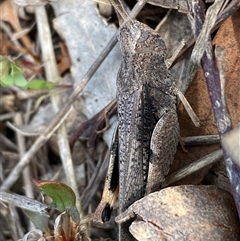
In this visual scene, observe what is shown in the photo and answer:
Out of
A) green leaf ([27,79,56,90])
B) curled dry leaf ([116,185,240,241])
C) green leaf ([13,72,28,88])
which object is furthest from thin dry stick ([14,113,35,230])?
curled dry leaf ([116,185,240,241])

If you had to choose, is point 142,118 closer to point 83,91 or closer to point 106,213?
point 106,213

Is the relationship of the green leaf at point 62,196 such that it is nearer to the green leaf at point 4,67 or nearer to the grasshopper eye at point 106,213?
the grasshopper eye at point 106,213

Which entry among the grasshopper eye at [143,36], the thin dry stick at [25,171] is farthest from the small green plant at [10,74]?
the grasshopper eye at [143,36]

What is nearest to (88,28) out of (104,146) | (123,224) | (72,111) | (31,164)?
(72,111)

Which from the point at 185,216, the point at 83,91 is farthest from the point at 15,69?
the point at 185,216

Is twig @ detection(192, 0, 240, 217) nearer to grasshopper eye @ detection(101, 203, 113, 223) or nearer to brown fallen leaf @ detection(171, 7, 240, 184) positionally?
brown fallen leaf @ detection(171, 7, 240, 184)

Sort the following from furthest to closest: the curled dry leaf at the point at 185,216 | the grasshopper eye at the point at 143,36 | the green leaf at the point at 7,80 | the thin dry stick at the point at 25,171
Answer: the thin dry stick at the point at 25,171, the green leaf at the point at 7,80, the grasshopper eye at the point at 143,36, the curled dry leaf at the point at 185,216
